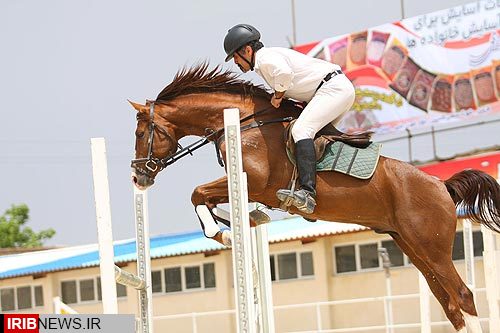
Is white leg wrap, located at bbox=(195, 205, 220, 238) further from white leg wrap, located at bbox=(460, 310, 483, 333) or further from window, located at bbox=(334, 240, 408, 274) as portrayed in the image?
window, located at bbox=(334, 240, 408, 274)

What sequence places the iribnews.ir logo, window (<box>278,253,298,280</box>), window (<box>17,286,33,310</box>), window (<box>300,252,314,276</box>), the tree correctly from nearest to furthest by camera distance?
the iribnews.ir logo, window (<box>300,252,314,276</box>), window (<box>278,253,298,280</box>), window (<box>17,286,33,310</box>), the tree

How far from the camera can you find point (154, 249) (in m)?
20.7

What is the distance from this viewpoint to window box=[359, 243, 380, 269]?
18556 millimetres

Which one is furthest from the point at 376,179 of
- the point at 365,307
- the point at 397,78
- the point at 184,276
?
the point at 397,78

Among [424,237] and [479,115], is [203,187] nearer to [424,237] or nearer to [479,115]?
[424,237]

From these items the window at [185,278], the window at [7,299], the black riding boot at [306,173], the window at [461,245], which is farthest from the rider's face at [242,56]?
the window at [7,299]

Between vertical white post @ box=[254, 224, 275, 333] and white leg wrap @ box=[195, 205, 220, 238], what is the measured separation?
265 mm

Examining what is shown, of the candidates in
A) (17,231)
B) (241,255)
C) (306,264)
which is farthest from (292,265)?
(17,231)

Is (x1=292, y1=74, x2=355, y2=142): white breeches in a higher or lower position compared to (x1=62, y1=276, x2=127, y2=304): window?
higher

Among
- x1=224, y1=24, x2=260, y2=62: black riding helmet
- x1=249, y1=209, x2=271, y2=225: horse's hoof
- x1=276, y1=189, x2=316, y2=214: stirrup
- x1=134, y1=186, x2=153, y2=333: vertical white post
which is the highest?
x1=224, y1=24, x2=260, y2=62: black riding helmet

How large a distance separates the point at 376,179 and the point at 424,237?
55 cm

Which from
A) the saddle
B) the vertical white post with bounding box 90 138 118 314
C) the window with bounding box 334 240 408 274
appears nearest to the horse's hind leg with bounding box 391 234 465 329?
the saddle

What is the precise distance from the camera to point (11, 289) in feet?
74.4

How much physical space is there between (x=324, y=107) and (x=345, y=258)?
12.6 metres
